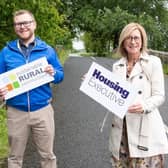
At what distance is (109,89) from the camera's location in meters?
4.49

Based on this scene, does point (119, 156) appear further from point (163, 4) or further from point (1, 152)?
point (163, 4)

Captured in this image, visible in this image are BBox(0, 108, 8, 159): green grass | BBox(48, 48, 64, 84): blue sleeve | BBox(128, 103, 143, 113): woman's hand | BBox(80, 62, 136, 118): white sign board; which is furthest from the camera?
BBox(0, 108, 8, 159): green grass

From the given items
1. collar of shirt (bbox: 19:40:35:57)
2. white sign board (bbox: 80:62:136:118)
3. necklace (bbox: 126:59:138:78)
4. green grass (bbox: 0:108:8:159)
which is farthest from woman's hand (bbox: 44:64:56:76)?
green grass (bbox: 0:108:8:159)

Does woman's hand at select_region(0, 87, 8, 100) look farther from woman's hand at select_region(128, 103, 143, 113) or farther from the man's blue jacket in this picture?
A: woman's hand at select_region(128, 103, 143, 113)

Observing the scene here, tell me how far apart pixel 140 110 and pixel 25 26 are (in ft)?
4.47

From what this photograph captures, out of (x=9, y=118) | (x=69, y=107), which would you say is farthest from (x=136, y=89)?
(x=69, y=107)

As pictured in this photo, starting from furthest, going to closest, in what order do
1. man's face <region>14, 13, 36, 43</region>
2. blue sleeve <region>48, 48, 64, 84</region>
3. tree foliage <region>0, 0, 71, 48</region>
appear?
tree foliage <region>0, 0, 71, 48</region>, blue sleeve <region>48, 48, 64, 84</region>, man's face <region>14, 13, 36, 43</region>

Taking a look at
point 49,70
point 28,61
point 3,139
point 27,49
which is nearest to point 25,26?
point 27,49

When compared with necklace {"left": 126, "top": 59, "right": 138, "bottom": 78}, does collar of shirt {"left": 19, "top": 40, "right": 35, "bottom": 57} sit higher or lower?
higher

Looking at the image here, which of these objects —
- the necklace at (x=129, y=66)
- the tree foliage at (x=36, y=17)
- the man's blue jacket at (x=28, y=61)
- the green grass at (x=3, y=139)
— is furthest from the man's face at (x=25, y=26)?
the tree foliage at (x=36, y=17)

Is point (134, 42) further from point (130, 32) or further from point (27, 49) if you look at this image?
point (27, 49)

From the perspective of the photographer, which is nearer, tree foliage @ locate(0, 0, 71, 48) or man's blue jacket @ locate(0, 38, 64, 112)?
man's blue jacket @ locate(0, 38, 64, 112)

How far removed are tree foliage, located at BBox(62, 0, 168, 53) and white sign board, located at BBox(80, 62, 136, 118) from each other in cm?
3828

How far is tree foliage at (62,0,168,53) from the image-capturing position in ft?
149
